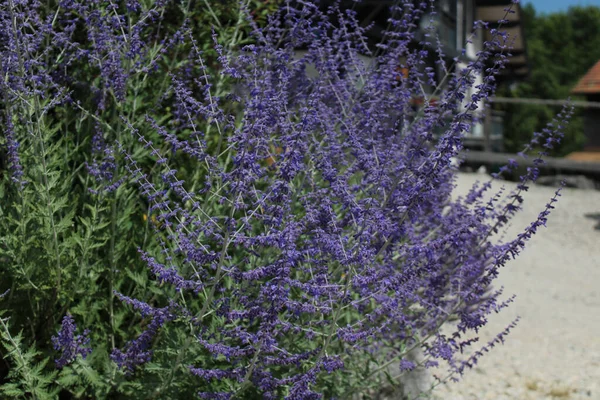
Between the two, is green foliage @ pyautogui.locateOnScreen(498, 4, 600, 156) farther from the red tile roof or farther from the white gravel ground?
the white gravel ground

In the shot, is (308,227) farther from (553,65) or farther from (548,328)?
(553,65)

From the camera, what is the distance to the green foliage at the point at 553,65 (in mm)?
31375

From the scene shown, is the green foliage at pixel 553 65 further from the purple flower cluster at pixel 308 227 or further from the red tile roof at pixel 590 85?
the purple flower cluster at pixel 308 227

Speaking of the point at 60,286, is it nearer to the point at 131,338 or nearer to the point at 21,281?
the point at 21,281

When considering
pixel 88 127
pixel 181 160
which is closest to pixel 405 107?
pixel 181 160

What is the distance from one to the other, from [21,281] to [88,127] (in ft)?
3.03

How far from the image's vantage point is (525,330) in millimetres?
7504

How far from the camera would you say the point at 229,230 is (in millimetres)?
2502

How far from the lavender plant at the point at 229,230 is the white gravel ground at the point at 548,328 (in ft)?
6.98

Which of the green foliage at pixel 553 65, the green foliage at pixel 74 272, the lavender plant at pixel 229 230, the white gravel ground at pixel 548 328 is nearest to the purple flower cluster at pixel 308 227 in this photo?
the lavender plant at pixel 229 230

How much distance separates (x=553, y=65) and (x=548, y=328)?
35.6 meters

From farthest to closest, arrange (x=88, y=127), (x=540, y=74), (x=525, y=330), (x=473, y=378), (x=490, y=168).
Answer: (x=540, y=74)
(x=490, y=168)
(x=525, y=330)
(x=473, y=378)
(x=88, y=127)

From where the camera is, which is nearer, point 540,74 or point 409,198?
point 409,198

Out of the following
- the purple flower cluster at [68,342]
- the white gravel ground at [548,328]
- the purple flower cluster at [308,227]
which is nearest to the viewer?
the purple flower cluster at [308,227]
